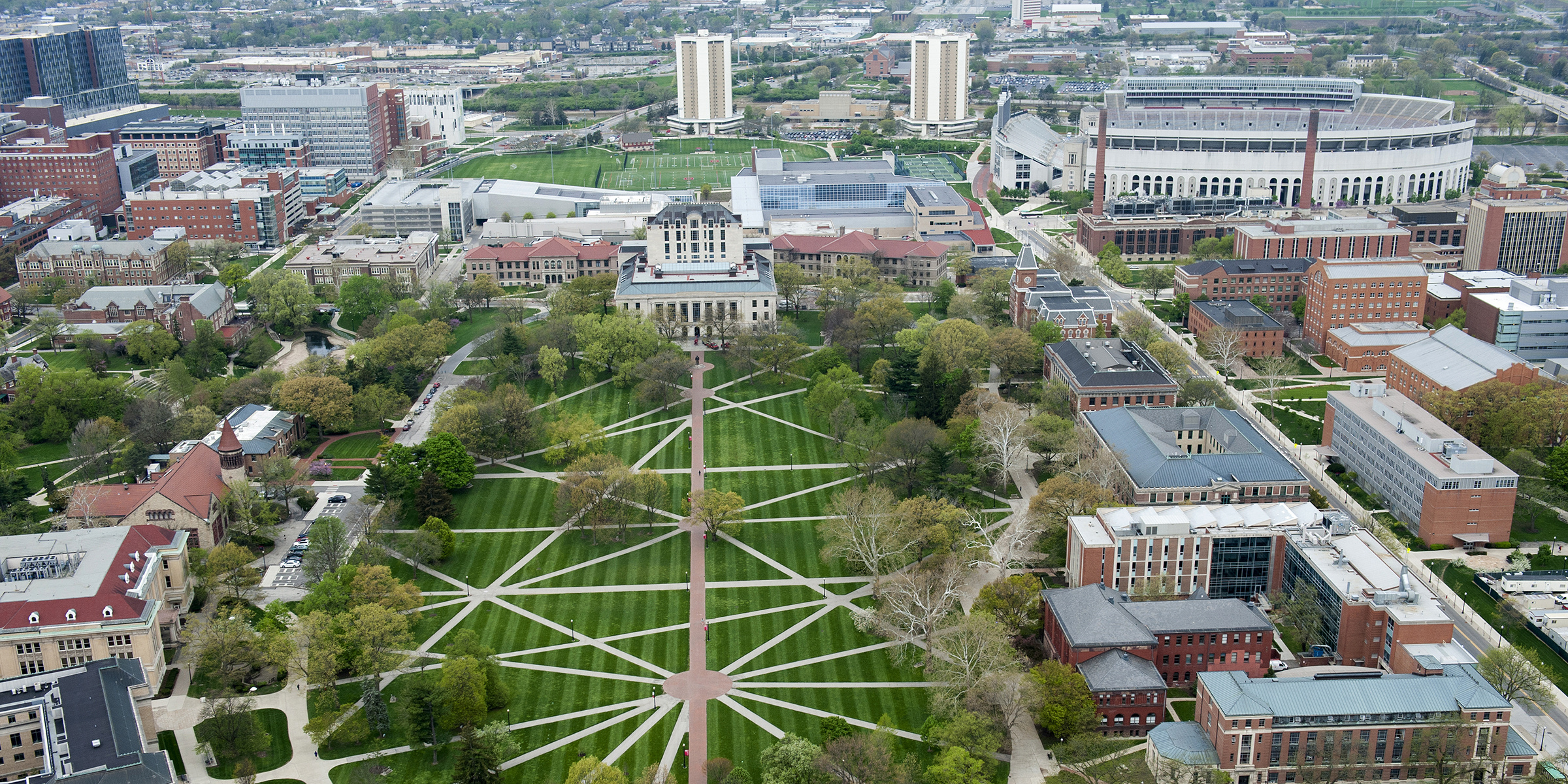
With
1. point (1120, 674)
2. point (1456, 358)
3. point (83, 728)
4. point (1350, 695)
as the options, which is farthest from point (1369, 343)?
point (83, 728)

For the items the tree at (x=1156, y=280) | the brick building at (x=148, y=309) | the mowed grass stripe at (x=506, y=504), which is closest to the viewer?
the mowed grass stripe at (x=506, y=504)

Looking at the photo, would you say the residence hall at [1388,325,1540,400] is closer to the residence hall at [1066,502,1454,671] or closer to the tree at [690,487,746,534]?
the residence hall at [1066,502,1454,671]

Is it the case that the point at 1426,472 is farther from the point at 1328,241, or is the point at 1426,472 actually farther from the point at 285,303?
the point at 285,303

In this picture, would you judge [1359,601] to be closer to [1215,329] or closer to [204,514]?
[1215,329]

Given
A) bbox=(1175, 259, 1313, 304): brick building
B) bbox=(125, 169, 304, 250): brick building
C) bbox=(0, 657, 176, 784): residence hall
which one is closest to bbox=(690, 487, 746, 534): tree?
bbox=(0, 657, 176, 784): residence hall

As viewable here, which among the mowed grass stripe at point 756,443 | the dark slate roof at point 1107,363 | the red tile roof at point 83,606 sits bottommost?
the mowed grass stripe at point 756,443

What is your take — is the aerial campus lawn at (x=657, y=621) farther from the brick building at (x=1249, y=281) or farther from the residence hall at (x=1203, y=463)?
the brick building at (x=1249, y=281)

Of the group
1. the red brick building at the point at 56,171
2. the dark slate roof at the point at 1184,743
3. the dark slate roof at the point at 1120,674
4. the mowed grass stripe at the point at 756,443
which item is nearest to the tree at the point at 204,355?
the mowed grass stripe at the point at 756,443
